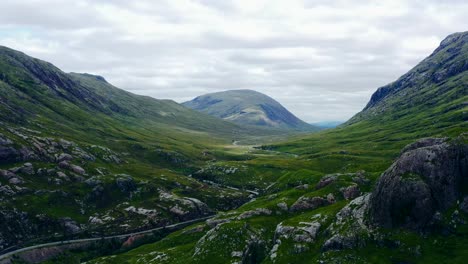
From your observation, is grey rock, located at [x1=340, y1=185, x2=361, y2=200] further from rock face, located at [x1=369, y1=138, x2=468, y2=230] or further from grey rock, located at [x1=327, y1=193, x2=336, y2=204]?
rock face, located at [x1=369, y1=138, x2=468, y2=230]

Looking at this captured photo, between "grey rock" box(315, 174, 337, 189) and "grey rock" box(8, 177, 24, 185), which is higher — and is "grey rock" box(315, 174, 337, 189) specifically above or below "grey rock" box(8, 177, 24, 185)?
above

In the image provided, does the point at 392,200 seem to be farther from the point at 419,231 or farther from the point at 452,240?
the point at 452,240

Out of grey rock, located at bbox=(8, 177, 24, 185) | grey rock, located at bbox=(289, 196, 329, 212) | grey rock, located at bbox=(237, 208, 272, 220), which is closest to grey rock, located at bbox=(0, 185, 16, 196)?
grey rock, located at bbox=(8, 177, 24, 185)

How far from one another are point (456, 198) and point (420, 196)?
1035cm

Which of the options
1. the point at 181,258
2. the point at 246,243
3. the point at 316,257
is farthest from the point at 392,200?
the point at 181,258

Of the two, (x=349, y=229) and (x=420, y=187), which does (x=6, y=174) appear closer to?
(x=349, y=229)

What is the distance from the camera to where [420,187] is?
4269 inches

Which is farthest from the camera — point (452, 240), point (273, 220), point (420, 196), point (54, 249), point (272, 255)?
point (54, 249)

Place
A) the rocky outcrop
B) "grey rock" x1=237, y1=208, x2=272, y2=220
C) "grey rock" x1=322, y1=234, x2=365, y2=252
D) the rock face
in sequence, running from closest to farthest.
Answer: the rock face < "grey rock" x1=322, y1=234, x2=365, y2=252 < the rocky outcrop < "grey rock" x1=237, y1=208, x2=272, y2=220

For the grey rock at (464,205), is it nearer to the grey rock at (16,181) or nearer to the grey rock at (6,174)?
the grey rock at (16,181)

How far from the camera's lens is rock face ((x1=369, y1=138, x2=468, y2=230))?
351 ft

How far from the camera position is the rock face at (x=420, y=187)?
351 feet

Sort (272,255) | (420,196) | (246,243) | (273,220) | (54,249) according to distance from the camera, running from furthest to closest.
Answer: (54,249)
(273,220)
(246,243)
(272,255)
(420,196)

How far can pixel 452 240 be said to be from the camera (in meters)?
99.1
